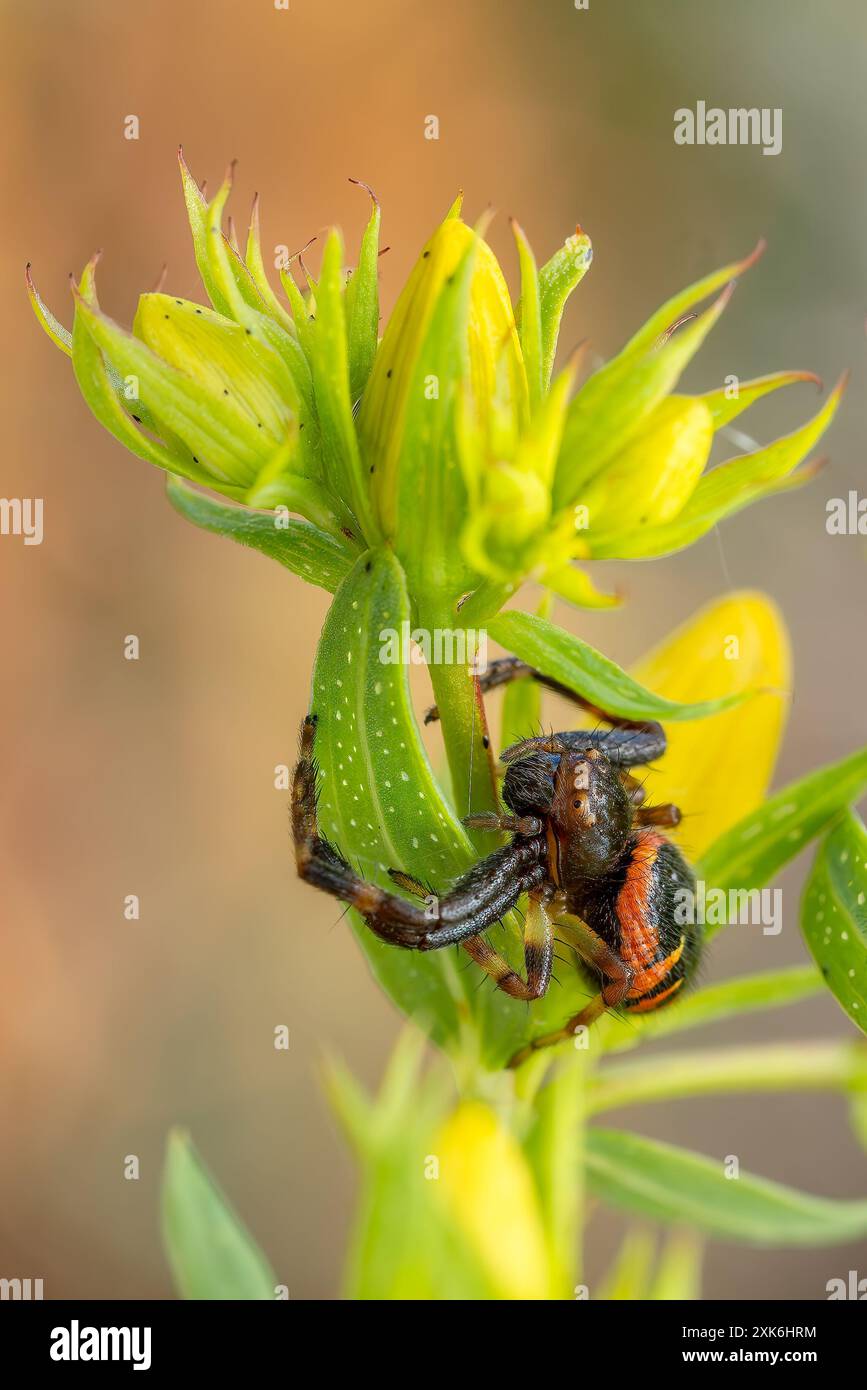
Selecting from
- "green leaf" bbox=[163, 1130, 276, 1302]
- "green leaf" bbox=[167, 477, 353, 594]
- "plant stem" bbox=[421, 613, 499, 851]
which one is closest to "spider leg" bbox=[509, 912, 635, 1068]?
"plant stem" bbox=[421, 613, 499, 851]

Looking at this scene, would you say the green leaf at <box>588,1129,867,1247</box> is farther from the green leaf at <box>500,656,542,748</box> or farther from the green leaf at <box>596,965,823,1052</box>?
the green leaf at <box>500,656,542,748</box>

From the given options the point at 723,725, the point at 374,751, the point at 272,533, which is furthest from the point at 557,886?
the point at 272,533

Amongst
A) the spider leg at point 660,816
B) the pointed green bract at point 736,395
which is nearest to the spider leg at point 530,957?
the spider leg at point 660,816

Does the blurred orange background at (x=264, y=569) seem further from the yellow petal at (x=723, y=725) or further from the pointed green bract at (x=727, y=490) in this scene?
the pointed green bract at (x=727, y=490)

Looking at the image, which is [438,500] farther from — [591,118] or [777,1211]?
[591,118]

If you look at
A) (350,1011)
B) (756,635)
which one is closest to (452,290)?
(756,635)

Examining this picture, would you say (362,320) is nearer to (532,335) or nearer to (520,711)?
(532,335)
